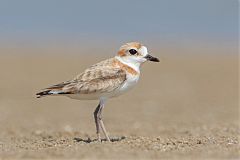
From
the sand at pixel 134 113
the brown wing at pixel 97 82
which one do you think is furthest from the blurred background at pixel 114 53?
the brown wing at pixel 97 82

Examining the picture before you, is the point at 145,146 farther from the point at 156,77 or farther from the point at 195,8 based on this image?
the point at 195,8

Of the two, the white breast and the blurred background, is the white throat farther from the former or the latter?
the blurred background

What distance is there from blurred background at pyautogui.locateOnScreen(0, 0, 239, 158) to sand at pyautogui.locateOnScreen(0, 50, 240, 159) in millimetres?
27

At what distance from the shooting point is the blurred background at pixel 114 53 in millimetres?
11227

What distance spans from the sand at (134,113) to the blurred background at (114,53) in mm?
27

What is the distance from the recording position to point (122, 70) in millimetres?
7418

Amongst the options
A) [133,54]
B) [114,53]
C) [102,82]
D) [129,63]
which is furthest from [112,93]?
[114,53]

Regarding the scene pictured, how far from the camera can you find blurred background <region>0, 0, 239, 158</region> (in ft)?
36.8

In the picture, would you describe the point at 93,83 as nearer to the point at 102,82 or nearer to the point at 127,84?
the point at 102,82

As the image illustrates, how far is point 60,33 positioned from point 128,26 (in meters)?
3.22

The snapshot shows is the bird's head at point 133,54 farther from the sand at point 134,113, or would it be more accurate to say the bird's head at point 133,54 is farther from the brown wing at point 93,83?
the sand at point 134,113

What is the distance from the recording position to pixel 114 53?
2291 centimetres

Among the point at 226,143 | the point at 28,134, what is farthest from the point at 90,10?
the point at 226,143

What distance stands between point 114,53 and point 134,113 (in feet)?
34.6
